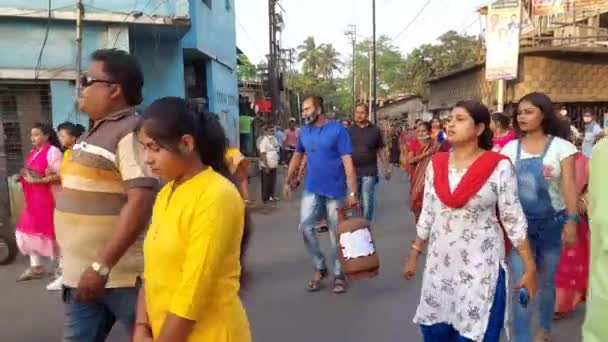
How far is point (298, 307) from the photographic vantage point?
4.91 meters

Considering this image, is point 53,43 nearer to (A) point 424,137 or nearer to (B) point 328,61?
(A) point 424,137

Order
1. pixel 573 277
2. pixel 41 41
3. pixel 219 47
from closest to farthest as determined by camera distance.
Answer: pixel 573 277, pixel 41 41, pixel 219 47

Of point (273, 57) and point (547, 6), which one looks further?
point (273, 57)

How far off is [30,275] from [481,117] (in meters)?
4.98

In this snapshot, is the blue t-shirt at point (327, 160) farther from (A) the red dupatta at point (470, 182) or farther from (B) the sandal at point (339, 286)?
(A) the red dupatta at point (470, 182)

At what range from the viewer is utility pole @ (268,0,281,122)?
78.3ft

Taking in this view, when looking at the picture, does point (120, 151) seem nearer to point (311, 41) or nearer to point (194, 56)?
point (194, 56)

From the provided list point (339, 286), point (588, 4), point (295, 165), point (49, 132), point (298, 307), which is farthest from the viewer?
point (588, 4)

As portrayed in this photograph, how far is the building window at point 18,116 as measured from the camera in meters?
9.40

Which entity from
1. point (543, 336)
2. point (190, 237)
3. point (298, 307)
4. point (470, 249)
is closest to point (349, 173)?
point (298, 307)

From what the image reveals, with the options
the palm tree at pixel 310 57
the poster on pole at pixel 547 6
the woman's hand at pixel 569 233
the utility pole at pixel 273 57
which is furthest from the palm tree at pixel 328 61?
the woman's hand at pixel 569 233

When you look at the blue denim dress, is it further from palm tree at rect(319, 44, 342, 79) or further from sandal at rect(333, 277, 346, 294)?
palm tree at rect(319, 44, 342, 79)

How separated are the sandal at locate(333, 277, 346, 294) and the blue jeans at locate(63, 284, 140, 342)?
9.85ft

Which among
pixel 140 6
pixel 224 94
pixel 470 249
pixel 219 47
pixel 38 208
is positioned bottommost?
pixel 38 208
